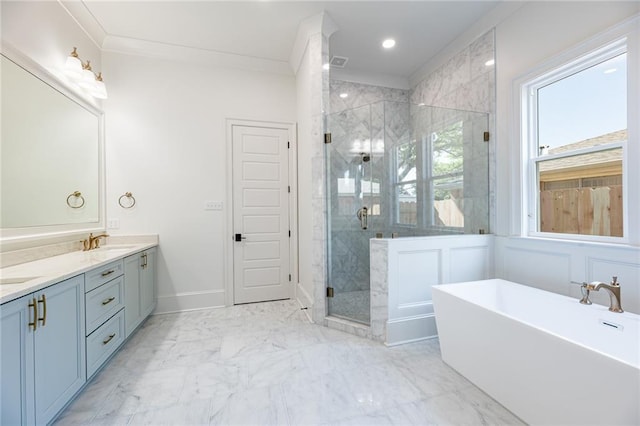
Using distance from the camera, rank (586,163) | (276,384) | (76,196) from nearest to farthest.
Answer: (276,384)
(586,163)
(76,196)

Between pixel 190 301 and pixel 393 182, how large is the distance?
109 inches

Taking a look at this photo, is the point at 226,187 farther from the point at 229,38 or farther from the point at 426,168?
the point at 426,168

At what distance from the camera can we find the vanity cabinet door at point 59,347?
1.33 m

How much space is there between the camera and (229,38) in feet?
9.57

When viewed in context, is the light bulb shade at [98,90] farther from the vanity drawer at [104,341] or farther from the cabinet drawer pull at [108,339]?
the cabinet drawer pull at [108,339]

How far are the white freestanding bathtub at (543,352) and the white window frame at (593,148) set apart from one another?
2.01 ft

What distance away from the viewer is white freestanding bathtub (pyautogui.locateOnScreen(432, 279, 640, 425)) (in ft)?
3.58

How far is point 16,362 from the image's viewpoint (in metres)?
1.18

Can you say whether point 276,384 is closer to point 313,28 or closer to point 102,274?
point 102,274

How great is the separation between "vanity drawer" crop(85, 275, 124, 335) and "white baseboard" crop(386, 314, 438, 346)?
2.22 m

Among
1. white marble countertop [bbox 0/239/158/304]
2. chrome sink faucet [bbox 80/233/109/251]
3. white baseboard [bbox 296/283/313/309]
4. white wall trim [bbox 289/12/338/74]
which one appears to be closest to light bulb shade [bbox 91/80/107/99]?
chrome sink faucet [bbox 80/233/109/251]

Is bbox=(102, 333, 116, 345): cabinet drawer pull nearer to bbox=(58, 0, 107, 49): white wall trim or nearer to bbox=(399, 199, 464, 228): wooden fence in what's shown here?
bbox=(399, 199, 464, 228): wooden fence

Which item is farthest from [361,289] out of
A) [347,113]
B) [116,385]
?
[116,385]

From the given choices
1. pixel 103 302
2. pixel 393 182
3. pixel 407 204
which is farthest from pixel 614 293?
pixel 103 302
